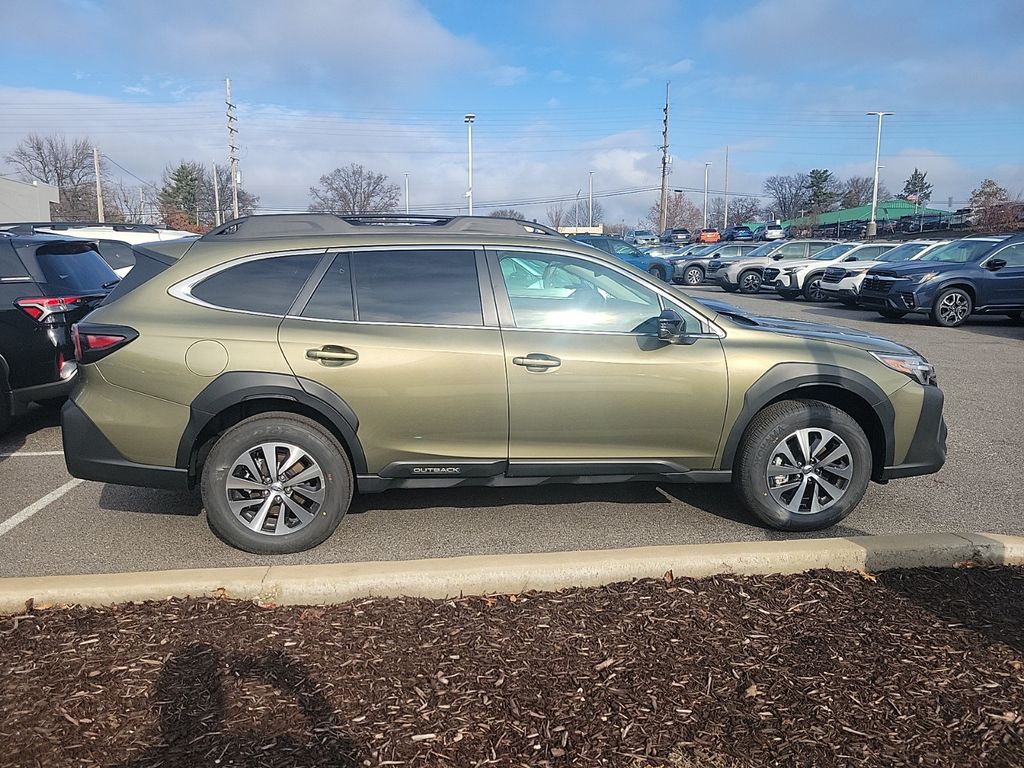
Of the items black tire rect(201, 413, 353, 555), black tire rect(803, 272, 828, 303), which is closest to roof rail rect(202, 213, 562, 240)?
black tire rect(201, 413, 353, 555)

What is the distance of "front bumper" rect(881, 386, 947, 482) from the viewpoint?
4.41 m

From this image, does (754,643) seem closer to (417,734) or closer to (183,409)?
(417,734)

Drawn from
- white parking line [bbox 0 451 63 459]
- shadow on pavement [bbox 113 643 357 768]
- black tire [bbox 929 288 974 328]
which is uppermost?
black tire [bbox 929 288 974 328]

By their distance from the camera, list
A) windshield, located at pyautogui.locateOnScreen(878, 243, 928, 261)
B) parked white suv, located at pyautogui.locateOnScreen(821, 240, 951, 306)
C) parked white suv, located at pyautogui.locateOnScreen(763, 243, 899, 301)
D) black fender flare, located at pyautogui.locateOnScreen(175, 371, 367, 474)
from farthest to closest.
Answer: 1. parked white suv, located at pyautogui.locateOnScreen(763, 243, 899, 301)
2. parked white suv, located at pyautogui.locateOnScreen(821, 240, 951, 306)
3. windshield, located at pyautogui.locateOnScreen(878, 243, 928, 261)
4. black fender flare, located at pyautogui.locateOnScreen(175, 371, 367, 474)

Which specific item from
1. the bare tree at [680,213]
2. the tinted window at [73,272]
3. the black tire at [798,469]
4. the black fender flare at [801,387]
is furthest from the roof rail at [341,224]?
the bare tree at [680,213]

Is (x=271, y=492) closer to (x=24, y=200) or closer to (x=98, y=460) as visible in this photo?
(x=98, y=460)

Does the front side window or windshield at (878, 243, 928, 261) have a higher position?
windshield at (878, 243, 928, 261)

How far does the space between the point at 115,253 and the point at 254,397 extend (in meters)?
10.3

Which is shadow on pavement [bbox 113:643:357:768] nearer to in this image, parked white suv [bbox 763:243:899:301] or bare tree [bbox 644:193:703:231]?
parked white suv [bbox 763:243:899:301]

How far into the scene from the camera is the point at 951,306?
14.6 metres

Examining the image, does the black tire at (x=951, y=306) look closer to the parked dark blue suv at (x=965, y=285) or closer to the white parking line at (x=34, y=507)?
the parked dark blue suv at (x=965, y=285)

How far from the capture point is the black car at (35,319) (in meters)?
6.06

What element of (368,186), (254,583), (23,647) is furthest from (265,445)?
(368,186)

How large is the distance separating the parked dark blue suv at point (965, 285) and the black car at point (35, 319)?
47.0 ft
